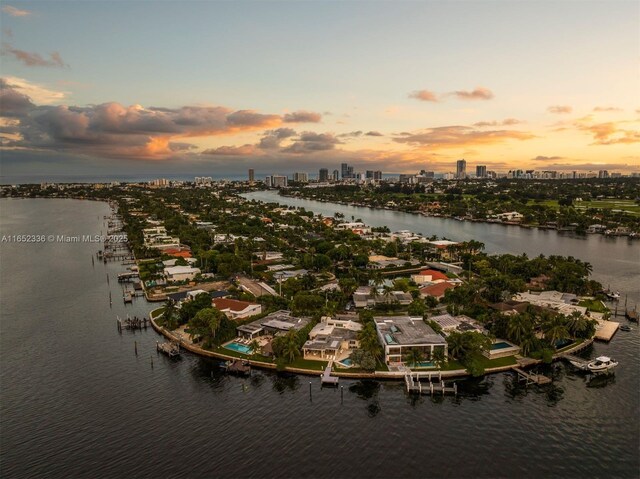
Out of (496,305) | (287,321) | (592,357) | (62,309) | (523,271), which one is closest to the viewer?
(592,357)

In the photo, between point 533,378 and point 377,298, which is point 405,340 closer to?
point 533,378

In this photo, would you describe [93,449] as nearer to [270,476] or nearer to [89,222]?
[270,476]

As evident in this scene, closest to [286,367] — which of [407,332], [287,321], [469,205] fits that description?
[287,321]

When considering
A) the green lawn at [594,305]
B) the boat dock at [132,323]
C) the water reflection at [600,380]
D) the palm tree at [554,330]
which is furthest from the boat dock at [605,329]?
the boat dock at [132,323]

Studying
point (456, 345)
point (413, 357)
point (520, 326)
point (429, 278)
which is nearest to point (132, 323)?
point (413, 357)

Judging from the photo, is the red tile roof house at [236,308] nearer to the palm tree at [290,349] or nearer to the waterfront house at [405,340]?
the palm tree at [290,349]

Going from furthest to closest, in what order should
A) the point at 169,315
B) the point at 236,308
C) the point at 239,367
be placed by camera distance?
the point at 236,308 → the point at 169,315 → the point at 239,367
